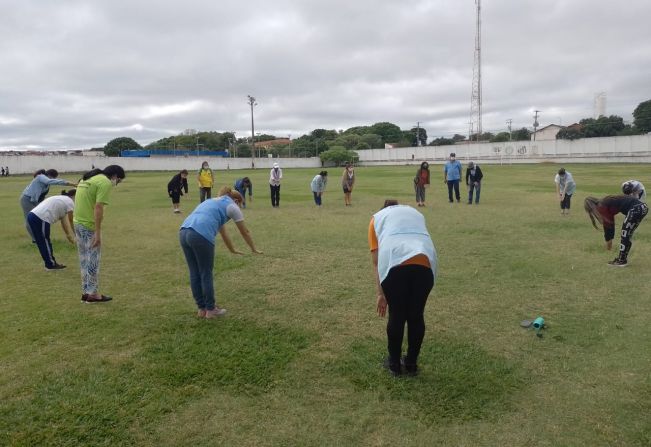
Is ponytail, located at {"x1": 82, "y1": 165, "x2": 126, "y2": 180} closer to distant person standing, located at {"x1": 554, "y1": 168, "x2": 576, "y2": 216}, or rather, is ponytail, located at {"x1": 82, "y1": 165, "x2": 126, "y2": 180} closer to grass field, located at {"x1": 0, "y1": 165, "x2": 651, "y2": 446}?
grass field, located at {"x1": 0, "y1": 165, "x2": 651, "y2": 446}

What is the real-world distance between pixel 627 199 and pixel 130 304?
26.4 feet

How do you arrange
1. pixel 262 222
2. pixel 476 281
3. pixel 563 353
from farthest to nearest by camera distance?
1. pixel 262 222
2. pixel 476 281
3. pixel 563 353

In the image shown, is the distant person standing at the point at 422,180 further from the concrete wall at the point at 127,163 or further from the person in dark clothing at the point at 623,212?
the concrete wall at the point at 127,163

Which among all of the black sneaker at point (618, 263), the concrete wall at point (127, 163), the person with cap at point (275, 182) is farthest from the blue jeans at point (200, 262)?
the concrete wall at point (127, 163)

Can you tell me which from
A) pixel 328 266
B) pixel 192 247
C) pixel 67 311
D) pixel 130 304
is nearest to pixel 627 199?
pixel 328 266

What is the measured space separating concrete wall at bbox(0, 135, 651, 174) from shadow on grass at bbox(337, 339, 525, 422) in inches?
2176

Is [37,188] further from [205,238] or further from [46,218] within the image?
[205,238]

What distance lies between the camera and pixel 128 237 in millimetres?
11117

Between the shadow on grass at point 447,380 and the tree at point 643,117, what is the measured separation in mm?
78165

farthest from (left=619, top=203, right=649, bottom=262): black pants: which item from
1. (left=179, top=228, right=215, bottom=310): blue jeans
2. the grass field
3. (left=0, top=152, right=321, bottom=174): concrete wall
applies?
(left=0, top=152, right=321, bottom=174): concrete wall

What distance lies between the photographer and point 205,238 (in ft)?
16.8

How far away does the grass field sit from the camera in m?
3.44

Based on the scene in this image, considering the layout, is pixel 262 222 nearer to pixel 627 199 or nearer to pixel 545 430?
pixel 627 199

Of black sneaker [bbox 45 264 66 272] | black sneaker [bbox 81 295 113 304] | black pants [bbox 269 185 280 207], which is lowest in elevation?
black sneaker [bbox 81 295 113 304]
